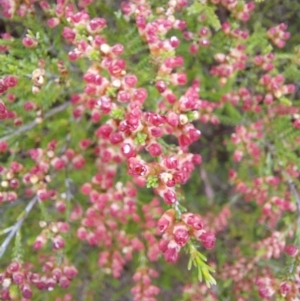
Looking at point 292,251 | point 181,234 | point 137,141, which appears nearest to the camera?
point 181,234

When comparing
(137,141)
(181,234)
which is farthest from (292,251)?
(137,141)

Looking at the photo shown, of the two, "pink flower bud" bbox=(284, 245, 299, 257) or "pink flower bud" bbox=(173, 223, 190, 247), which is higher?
"pink flower bud" bbox=(173, 223, 190, 247)

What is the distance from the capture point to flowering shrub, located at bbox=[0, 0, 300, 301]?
5.99 ft

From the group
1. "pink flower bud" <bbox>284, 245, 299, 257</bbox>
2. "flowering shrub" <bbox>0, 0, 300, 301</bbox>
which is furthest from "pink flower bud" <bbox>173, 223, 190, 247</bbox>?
"pink flower bud" <bbox>284, 245, 299, 257</bbox>

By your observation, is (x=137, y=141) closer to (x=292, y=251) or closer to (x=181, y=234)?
(x=181, y=234)

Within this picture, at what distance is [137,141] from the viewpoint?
1.64 meters

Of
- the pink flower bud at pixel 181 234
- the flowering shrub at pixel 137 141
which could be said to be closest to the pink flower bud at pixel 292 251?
the flowering shrub at pixel 137 141

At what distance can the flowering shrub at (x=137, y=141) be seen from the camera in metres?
1.83

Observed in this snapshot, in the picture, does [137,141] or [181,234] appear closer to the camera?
[181,234]

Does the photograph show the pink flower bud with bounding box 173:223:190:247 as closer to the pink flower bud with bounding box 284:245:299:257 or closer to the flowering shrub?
the flowering shrub

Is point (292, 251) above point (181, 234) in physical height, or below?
below

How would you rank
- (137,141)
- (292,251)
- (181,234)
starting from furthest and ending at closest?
1. (292,251)
2. (137,141)
3. (181,234)

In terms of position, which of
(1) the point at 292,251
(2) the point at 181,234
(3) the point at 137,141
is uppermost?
(3) the point at 137,141

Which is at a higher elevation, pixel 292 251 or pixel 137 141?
pixel 137 141
